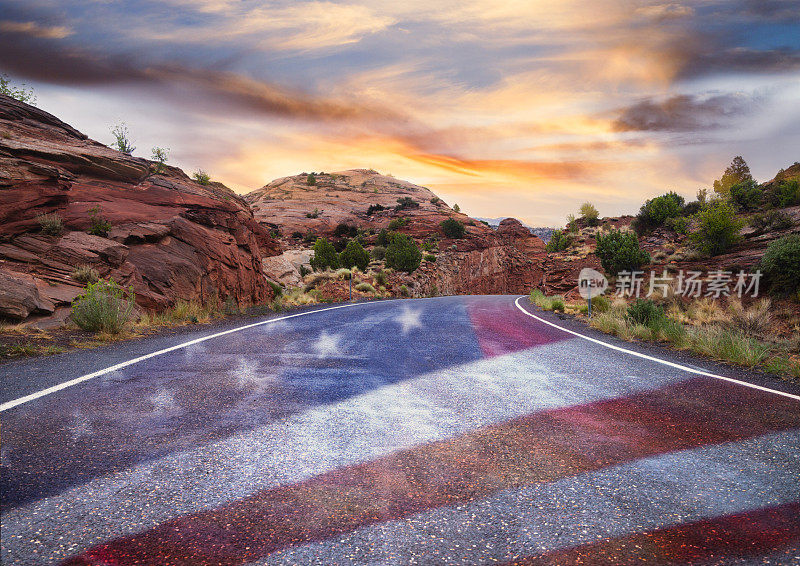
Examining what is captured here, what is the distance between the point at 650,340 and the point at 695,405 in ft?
16.5

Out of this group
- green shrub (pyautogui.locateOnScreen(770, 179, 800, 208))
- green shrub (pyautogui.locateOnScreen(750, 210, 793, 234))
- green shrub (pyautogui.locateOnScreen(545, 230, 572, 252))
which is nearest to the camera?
green shrub (pyautogui.locateOnScreen(750, 210, 793, 234))

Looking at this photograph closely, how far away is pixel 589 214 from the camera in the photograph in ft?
172

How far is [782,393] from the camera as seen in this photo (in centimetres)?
502

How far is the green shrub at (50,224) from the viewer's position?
10077 millimetres

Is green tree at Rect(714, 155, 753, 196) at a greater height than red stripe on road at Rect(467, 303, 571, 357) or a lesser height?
greater

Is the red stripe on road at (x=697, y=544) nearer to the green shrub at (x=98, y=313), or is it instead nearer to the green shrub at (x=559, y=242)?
the green shrub at (x=98, y=313)

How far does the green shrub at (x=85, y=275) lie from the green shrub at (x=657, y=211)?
3929 centimetres

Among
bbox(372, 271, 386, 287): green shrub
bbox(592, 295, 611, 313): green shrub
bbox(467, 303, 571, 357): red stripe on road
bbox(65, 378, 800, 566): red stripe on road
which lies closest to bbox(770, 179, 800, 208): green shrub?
bbox(592, 295, 611, 313): green shrub

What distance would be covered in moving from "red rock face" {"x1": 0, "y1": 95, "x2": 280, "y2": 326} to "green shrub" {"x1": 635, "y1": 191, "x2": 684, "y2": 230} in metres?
33.5

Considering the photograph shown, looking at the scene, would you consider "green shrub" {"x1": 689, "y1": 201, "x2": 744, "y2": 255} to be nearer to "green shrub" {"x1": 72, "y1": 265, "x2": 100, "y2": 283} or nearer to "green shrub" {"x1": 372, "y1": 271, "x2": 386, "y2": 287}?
"green shrub" {"x1": 372, "y1": 271, "x2": 386, "y2": 287}

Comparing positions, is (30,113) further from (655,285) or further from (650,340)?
(655,285)

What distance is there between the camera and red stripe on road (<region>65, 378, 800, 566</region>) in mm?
2150

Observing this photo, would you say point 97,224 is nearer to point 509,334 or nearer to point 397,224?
point 509,334

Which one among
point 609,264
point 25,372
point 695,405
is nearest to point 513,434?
point 695,405
